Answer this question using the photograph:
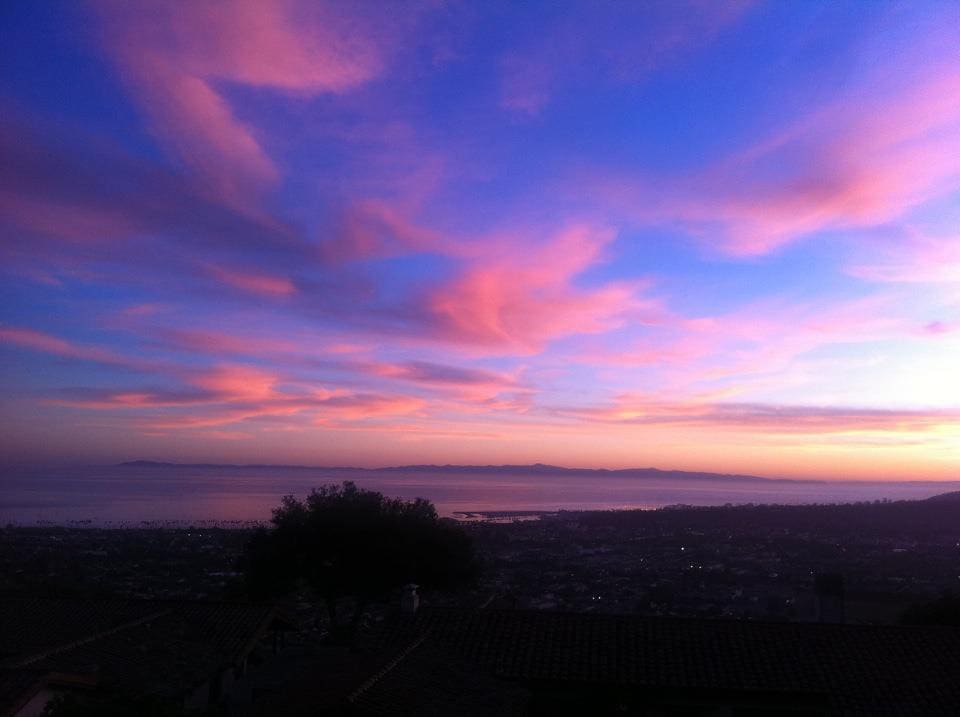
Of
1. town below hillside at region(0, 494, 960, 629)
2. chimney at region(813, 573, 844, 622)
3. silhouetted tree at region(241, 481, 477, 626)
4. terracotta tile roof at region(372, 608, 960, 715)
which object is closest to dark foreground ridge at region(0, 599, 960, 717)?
terracotta tile roof at region(372, 608, 960, 715)

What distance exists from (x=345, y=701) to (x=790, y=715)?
688 centimetres

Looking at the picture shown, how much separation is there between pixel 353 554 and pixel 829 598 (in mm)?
13689

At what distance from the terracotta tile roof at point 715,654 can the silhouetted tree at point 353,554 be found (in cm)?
1065

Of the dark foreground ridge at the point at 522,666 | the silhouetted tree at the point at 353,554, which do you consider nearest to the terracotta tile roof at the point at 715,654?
the dark foreground ridge at the point at 522,666

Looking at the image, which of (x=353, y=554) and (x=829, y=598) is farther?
(x=353, y=554)

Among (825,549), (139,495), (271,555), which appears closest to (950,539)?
(825,549)

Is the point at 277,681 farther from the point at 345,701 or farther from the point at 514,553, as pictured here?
the point at 514,553

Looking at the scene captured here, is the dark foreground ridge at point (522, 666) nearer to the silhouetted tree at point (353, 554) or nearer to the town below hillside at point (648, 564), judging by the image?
the town below hillside at point (648, 564)

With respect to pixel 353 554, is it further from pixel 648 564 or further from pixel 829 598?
pixel 648 564

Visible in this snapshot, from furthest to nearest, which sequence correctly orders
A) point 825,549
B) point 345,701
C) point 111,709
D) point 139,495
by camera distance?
point 139,495
point 825,549
point 345,701
point 111,709

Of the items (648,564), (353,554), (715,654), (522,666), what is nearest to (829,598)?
(715,654)

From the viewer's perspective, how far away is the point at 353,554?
1021 inches

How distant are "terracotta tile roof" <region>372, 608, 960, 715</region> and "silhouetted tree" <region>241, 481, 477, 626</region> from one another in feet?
34.9

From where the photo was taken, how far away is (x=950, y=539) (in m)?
55.3
